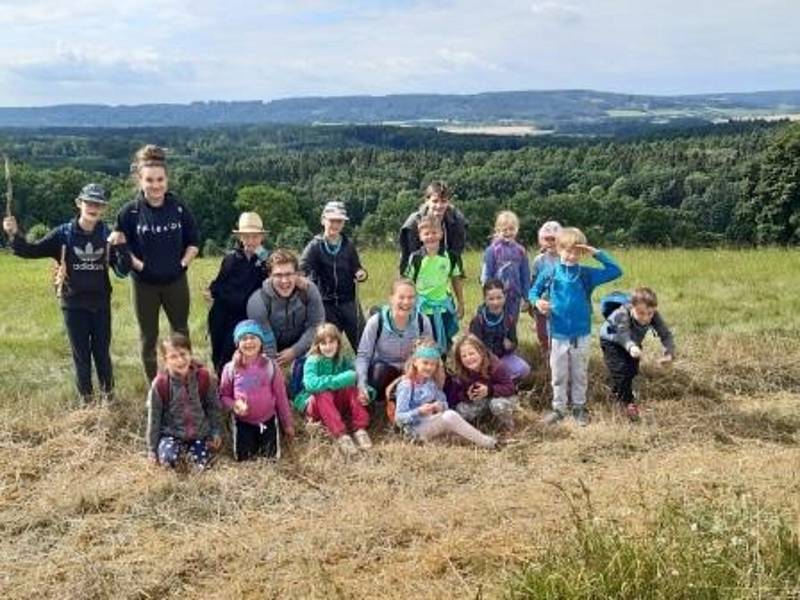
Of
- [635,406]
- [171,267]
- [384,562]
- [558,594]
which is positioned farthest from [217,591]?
[635,406]

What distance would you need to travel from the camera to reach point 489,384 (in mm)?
7508

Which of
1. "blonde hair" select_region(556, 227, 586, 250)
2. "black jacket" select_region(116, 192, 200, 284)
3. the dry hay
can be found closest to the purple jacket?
the dry hay

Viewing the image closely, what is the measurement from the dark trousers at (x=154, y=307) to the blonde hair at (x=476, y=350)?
7.53ft

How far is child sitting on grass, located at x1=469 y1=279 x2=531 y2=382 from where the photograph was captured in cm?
780

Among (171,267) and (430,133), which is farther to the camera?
(430,133)

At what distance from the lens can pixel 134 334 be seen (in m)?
10.5

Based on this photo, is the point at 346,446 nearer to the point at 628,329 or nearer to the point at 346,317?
the point at 346,317

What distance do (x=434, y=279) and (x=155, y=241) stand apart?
242 centimetres

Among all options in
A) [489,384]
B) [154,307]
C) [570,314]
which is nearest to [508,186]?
[570,314]

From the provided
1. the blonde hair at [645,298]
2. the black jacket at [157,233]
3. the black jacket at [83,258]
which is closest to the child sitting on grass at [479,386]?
the blonde hair at [645,298]

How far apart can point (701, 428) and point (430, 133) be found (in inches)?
5502

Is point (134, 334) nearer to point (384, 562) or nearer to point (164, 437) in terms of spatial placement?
point (164, 437)

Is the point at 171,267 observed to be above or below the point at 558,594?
above

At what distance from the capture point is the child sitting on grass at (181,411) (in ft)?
21.4
